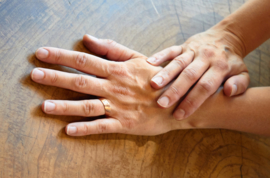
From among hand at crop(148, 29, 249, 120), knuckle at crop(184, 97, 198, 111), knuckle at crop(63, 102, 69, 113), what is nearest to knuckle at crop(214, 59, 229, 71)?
hand at crop(148, 29, 249, 120)

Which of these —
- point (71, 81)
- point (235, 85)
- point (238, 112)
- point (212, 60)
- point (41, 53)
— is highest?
point (41, 53)

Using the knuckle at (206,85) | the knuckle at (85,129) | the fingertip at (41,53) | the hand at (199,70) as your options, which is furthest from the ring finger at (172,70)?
the fingertip at (41,53)

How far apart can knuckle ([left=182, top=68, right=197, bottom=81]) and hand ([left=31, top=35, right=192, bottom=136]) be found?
13cm

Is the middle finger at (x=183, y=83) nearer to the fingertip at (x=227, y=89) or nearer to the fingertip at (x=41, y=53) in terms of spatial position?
the fingertip at (x=227, y=89)

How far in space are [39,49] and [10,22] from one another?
0.46ft

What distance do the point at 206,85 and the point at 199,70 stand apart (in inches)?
3.0

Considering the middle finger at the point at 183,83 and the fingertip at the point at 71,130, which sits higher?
the fingertip at the point at 71,130

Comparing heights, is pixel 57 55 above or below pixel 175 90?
above

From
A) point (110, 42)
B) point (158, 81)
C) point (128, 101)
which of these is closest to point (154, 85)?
point (158, 81)

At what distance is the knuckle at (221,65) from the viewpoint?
857 millimetres

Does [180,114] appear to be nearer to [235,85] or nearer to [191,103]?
[191,103]

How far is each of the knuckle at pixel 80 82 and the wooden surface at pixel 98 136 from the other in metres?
0.06

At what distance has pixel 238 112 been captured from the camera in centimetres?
84

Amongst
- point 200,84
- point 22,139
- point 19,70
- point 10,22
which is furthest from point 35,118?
point 200,84
